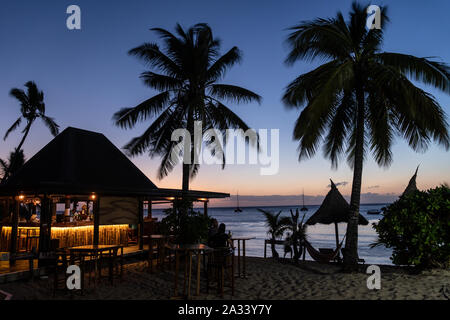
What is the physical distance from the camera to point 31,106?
2209 centimetres

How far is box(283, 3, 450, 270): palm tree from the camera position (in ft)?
27.6

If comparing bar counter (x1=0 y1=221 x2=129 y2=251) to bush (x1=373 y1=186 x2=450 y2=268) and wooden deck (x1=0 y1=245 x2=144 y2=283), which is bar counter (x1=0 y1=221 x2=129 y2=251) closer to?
wooden deck (x1=0 y1=245 x2=144 y2=283)

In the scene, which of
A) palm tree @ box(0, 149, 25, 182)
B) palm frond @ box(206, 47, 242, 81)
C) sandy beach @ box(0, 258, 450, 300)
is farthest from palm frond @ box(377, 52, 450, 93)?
palm tree @ box(0, 149, 25, 182)

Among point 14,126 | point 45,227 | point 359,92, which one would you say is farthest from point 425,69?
point 14,126

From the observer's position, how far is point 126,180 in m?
14.0

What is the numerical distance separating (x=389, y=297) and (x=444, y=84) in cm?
540

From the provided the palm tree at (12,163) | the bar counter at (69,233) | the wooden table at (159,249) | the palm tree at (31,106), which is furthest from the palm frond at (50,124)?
the wooden table at (159,249)

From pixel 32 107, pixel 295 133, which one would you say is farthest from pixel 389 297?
pixel 32 107

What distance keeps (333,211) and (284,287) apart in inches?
221

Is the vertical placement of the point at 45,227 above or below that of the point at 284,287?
above

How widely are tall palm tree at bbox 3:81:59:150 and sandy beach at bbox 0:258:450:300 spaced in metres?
16.9

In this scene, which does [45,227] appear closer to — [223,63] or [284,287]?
[284,287]

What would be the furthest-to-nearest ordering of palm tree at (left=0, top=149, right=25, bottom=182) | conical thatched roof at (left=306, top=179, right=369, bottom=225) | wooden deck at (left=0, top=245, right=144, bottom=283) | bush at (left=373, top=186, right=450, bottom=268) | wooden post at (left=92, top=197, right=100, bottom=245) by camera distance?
1. palm tree at (left=0, top=149, right=25, bottom=182)
2. conical thatched roof at (left=306, top=179, right=369, bottom=225)
3. wooden post at (left=92, top=197, right=100, bottom=245)
4. bush at (left=373, top=186, right=450, bottom=268)
5. wooden deck at (left=0, top=245, right=144, bottom=283)

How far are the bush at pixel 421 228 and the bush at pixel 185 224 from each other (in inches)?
188
